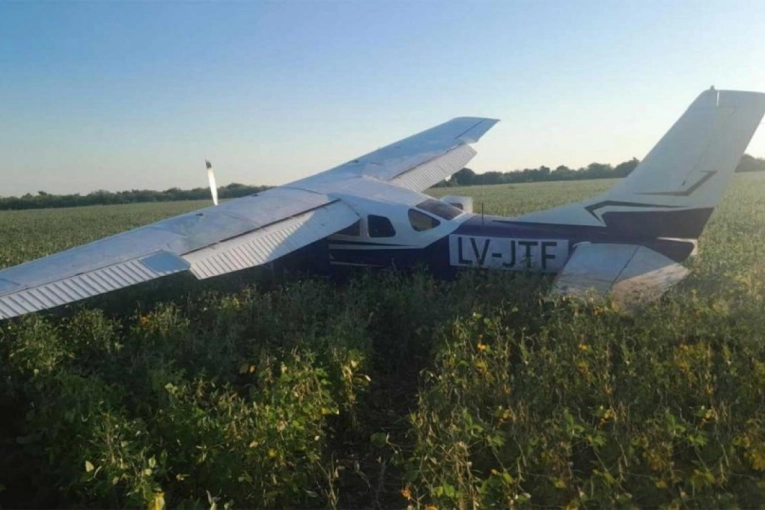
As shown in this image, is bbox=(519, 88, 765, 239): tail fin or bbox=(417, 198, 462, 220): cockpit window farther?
bbox=(417, 198, 462, 220): cockpit window

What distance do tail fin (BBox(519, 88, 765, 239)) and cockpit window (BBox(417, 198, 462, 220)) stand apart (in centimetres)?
208

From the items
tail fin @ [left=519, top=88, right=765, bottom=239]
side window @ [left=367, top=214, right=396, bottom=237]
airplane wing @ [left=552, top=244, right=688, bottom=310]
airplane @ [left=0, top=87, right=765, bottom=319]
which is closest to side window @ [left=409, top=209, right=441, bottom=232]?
airplane @ [left=0, top=87, right=765, bottom=319]

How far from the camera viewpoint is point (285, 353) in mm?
5504

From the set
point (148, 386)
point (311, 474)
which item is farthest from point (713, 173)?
point (148, 386)

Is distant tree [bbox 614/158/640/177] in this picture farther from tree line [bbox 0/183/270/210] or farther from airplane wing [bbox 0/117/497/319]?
airplane wing [bbox 0/117/497/319]

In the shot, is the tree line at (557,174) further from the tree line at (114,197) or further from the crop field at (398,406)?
the crop field at (398,406)

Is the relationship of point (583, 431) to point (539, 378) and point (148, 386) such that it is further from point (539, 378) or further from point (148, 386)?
point (148, 386)

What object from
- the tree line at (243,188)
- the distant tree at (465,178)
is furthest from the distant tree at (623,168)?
the distant tree at (465,178)

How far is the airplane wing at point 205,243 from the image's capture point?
20.3 feet

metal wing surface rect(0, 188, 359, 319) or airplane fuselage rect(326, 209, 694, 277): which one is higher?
metal wing surface rect(0, 188, 359, 319)

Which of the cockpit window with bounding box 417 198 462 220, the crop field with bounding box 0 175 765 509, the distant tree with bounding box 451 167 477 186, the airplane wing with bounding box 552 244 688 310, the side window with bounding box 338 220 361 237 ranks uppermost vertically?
the distant tree with bounding box 451 167 477 186

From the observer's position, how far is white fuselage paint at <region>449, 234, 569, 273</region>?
8180 mm

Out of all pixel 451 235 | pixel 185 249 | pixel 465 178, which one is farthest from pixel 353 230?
pixel 465 178

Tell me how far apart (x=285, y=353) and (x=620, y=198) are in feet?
16.9
